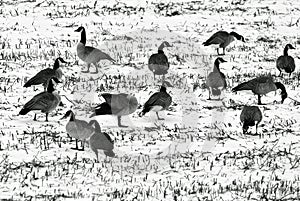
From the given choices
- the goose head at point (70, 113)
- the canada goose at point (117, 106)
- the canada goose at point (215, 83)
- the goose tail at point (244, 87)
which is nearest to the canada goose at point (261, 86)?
the goose tail at point (244, 87)

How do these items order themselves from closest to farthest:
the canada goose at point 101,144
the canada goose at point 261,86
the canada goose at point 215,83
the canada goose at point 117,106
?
the canada goose at point 101,144 < the canada goose at point 117,106 < the canada goose at point 261,86 < the canada goose at point 215,83

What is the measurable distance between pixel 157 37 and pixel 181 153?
14.7 metres

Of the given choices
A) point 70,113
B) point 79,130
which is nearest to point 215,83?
point 70,113

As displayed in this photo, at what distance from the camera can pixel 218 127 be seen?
512 inches

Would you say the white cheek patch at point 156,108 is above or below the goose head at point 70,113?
above

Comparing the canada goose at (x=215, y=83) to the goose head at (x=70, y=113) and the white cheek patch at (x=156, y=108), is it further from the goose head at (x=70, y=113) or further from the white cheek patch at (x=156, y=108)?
the goose head at (x=70, y=113)

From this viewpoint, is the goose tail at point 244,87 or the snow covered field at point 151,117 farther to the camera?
the goose tail at point 244,87

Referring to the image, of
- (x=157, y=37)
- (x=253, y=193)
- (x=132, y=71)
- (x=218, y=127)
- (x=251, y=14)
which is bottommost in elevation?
(x=253, y=193)

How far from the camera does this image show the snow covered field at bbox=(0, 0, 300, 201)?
9016mm

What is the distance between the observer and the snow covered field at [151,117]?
9.02 meters

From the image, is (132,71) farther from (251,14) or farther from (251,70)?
→ (251,14)

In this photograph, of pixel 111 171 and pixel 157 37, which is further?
pixel 157 37

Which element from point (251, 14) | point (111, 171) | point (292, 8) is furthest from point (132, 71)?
point (292, 8)

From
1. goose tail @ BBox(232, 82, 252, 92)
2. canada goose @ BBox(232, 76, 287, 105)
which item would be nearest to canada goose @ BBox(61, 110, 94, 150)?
goose tail @ BBox(232, 82, 252, 92)
